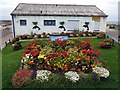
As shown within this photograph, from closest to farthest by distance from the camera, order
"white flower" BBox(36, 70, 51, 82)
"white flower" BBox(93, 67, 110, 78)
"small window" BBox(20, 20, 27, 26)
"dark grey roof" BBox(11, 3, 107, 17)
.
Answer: "white flower" BBox(36, 70, 51, 82) → "white flower" BBox(93, 67, 110, 78) → "small window" BBox(20, 20, 27, 26) → "dark grey roof" BBox(11, 3, 107, 17)

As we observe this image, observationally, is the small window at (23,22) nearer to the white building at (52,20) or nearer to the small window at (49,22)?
the white building at (52,20)

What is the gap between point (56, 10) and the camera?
26.6 metres

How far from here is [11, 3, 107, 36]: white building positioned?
24.8 metres

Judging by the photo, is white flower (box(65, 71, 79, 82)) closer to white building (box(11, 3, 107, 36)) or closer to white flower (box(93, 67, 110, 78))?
white flower (box(93, 67, 110, 78))

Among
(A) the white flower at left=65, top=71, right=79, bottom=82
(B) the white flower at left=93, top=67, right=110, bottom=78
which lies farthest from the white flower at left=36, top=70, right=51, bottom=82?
(B) the white flower at left=93, top=67, right=110, bottom=78

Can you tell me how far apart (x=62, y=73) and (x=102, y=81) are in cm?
179

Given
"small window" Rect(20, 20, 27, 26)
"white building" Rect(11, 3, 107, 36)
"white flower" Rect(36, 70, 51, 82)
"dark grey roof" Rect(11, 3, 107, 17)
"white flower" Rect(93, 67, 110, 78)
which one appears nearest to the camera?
"white flower" Rect(36, 70, 51, 82)

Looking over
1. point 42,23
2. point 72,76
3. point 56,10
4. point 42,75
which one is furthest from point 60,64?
point 56,10

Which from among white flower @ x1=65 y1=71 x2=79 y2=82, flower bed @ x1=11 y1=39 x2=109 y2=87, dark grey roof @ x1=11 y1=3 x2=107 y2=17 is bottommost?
white flower @ x1=65 y1=71 x2=79 y2=82

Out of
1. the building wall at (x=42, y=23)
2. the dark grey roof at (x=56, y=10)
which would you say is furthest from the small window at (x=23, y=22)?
the dark grey roof at (x=56, y=10)

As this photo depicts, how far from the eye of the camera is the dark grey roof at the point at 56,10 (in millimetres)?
25203

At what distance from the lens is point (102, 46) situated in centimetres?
1476

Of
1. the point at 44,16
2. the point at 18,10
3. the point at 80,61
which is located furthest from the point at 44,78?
the point at 18,10

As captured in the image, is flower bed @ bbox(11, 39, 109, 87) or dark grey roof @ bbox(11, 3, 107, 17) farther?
dark grey roof @ bbox(11, 3, 107, 17)
